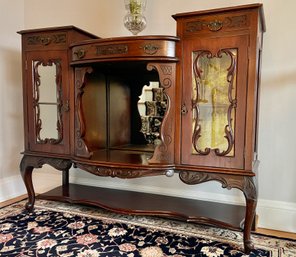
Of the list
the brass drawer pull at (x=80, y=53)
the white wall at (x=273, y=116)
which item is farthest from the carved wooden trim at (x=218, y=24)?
the brass drawer pull at (x=80, y=53)

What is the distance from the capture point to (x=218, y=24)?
161 cm

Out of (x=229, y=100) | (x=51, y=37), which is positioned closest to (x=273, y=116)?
(x=229, y=100)

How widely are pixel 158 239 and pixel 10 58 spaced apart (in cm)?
221

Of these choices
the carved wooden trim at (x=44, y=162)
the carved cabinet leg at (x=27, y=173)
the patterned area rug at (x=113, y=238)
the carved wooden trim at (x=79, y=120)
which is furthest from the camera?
the carved cabinet leg at (x=27, y=173)

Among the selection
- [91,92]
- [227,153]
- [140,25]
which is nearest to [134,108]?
[91,92]

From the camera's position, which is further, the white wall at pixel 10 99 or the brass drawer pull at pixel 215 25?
the white wall at pixel 10 99

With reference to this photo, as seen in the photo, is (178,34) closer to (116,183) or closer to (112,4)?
(112,4)

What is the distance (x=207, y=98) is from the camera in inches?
67.3

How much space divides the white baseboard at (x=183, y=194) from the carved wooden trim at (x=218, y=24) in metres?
1.30

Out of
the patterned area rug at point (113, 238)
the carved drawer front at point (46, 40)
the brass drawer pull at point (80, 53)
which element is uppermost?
the carved drawer front at point (46, 40)

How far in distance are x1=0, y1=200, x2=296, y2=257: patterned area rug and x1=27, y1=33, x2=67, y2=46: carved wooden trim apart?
4.38 feet

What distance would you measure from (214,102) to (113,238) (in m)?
1.10

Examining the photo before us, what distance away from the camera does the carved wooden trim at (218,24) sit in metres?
1.56

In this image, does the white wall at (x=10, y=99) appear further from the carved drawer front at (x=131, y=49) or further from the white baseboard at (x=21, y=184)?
the carved drawer front at (x=131, y=49)
